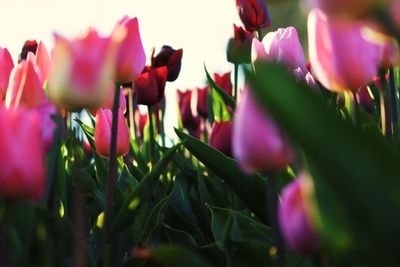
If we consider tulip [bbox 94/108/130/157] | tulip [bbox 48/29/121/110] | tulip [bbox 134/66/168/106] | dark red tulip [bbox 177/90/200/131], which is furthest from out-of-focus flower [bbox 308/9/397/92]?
dark red tulip [bbox 177/90/200/131]

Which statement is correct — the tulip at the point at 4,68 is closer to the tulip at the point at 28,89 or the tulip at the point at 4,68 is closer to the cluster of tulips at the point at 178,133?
the cluster of tulips at the point at 178,133

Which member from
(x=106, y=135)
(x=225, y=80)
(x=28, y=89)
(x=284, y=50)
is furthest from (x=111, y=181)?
(x=225, y=80)

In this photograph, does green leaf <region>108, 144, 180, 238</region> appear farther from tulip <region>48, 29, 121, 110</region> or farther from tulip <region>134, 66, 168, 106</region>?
tulip <region>134, 66, 168, 106</region>

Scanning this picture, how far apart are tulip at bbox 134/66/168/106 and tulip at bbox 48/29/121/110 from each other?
918 mm

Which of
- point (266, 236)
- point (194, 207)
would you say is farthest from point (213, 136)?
point (266, 236)

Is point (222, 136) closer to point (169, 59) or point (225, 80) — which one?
point (169, 59)

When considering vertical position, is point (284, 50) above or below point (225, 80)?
above

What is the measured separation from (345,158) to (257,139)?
121mm

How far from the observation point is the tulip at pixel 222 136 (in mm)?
1466

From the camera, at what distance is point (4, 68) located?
1.34 metres

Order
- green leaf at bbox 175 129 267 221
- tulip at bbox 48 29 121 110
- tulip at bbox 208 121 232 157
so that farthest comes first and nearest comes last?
tulip at bbox 208 121 232 157, green leaf at bbox 175 129 267 221, tulip at bbox 48 29 121 110

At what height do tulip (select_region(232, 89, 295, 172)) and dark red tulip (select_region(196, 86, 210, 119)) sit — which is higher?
tulip (select_region(232, 89, 295, 172))

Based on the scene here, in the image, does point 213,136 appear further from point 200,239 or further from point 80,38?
point 80,38

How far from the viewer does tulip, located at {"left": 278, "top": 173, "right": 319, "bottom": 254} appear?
24.7 inches
